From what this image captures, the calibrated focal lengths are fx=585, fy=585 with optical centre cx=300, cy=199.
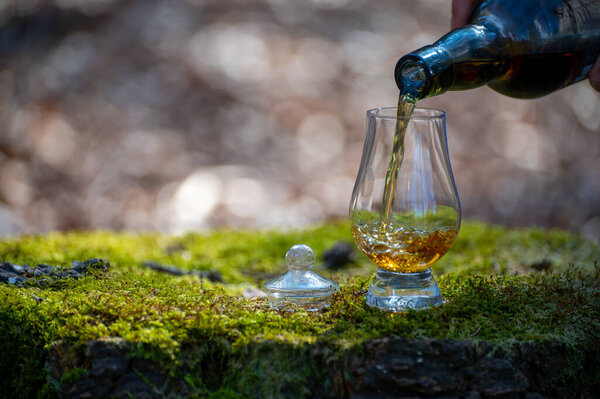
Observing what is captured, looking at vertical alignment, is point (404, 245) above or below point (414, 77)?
below

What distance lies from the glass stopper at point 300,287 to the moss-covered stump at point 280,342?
0.06 meters

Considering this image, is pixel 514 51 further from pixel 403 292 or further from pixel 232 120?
pixel 232 120

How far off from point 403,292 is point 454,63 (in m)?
0.86

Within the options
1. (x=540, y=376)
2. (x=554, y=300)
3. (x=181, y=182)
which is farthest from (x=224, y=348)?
(x=181, y=182)

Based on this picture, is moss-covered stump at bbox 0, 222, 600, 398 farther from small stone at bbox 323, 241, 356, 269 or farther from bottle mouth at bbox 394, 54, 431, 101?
small stone at bbox 323, 241, 356, 269

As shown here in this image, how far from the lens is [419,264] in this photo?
2.07m

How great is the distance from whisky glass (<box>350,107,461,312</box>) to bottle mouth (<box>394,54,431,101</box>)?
0.10m

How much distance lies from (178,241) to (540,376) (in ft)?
8.68

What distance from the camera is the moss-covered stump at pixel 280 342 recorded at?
179 cm

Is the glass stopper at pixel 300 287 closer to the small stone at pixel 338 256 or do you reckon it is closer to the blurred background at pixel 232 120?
the small stone at pixel 338 256

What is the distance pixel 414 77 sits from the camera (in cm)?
206

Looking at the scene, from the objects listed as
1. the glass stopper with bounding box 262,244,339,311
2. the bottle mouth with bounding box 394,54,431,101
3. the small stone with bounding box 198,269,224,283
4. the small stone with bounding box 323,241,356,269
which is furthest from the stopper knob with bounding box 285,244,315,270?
the small stone with bounding box 323,241,356,269

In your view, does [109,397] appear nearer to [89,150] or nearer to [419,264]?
[419,264]

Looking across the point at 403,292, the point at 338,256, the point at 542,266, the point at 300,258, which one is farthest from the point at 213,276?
the point at 542,266
